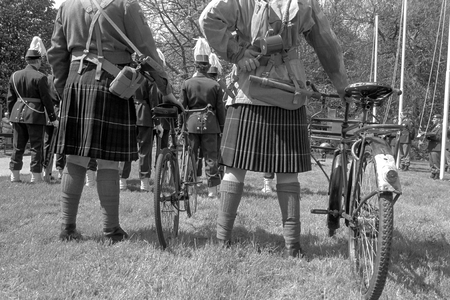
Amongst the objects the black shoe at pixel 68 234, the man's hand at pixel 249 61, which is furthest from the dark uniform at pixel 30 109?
the man's hand at pixel 249 61

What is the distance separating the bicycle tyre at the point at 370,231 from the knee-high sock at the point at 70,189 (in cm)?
200

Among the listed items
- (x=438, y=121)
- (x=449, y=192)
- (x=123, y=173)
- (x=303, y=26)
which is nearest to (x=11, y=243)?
(x=303, y=26)

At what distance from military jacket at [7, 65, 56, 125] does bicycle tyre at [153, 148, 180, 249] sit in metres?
3.54

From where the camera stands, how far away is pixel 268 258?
9.29ft

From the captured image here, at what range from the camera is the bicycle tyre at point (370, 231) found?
2.09 m

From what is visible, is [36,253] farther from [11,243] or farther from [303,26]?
[303,26]

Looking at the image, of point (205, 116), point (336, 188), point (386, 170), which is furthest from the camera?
point (205, 116)

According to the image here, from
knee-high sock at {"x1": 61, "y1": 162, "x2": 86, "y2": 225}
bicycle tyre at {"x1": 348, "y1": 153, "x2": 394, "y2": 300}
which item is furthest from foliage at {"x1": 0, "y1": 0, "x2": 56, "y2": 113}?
bicycle tyre at {"x1": 348, "y1": 153, "x2": 394, "y2": 300}

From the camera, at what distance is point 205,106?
5.68 meters

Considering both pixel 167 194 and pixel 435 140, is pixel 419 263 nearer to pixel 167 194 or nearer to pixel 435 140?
pixel 167 194

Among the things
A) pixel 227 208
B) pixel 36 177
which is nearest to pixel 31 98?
pixel 36 177

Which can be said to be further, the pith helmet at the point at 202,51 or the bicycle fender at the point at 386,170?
the pith helmet at the point at 202,51

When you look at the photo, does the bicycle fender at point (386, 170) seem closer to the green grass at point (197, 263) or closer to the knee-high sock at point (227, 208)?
the green grass at point (197, 263)

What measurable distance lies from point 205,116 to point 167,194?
2393 millimetres
